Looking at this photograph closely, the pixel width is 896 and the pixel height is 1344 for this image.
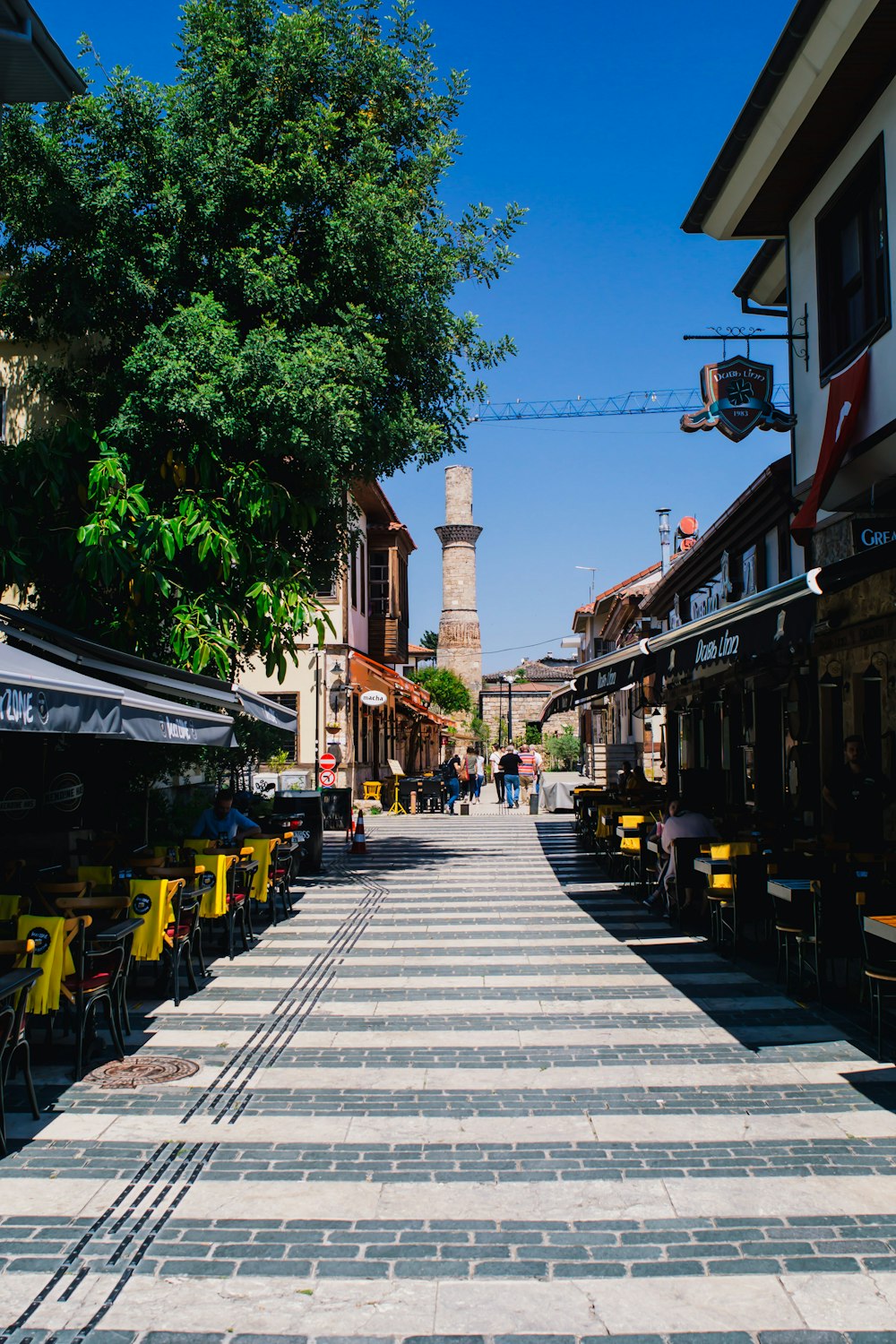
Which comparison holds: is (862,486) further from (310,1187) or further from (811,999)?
(310,1187)

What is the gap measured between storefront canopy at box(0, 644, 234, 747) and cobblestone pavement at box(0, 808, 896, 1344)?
199 centimetres

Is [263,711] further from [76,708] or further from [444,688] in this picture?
[444,688]

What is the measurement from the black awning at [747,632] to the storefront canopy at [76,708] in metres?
4.10

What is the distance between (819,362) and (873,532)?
2.81m

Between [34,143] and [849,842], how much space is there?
39.4 ft

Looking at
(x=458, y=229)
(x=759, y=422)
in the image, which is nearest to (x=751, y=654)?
(x=759, y=422)

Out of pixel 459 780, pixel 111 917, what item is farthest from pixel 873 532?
pixel 459 780

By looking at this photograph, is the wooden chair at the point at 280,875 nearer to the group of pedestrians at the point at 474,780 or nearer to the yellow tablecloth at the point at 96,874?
the yellow tablecloth at the point at 96,874

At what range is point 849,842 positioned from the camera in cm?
979

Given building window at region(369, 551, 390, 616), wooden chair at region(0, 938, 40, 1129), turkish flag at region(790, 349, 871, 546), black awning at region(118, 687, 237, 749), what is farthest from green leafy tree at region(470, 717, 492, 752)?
wooden chair at region(0, 938, 40, 1129)

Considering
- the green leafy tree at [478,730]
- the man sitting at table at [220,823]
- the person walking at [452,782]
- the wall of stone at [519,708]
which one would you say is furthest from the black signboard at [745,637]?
the wall of stone at [519,708]

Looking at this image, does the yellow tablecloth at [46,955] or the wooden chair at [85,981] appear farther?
the wooden chair at [85,981]

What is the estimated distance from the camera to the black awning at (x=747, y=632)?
7129 mm

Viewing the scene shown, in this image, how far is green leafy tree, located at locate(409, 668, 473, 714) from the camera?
58.3 m
